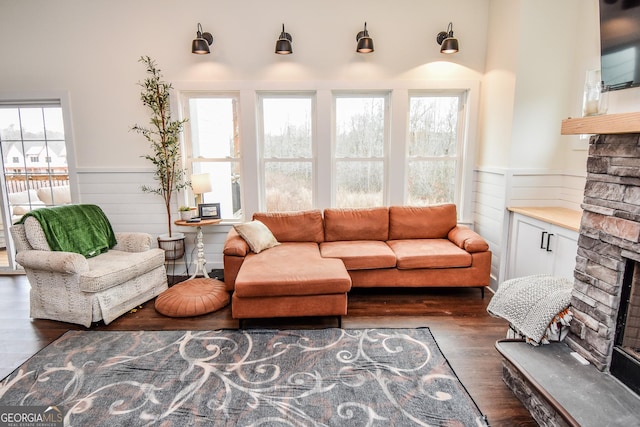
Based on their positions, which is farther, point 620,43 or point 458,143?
point 458,143

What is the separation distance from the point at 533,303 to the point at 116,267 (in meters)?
3.31

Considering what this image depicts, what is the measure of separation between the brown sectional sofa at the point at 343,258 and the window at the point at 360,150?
362mm

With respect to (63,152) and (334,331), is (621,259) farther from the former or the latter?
(63,152)

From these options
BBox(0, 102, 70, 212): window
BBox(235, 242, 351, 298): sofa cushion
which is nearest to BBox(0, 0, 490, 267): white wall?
BBox(0, 102, 70, 212): window

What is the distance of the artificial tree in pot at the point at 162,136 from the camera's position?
3.87 m

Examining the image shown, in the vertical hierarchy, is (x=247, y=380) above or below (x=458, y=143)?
below

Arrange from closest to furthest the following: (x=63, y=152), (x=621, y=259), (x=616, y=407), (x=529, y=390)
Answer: (x=616, y=407) → (x=621, y=259) → (x=529, y=390) → (x=63, y=152)

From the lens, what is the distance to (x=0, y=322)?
3.11 meters

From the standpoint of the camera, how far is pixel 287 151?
4.34 m

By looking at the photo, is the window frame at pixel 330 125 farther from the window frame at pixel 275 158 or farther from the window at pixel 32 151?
the window at pixel 32 151

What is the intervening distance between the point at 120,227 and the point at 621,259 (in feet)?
15.4

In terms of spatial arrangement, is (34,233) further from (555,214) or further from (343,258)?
(555,214)

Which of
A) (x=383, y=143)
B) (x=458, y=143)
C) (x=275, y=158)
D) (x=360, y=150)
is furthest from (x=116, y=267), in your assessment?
(x=458, y=143)

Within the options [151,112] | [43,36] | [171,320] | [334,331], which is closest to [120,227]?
[151,112]
